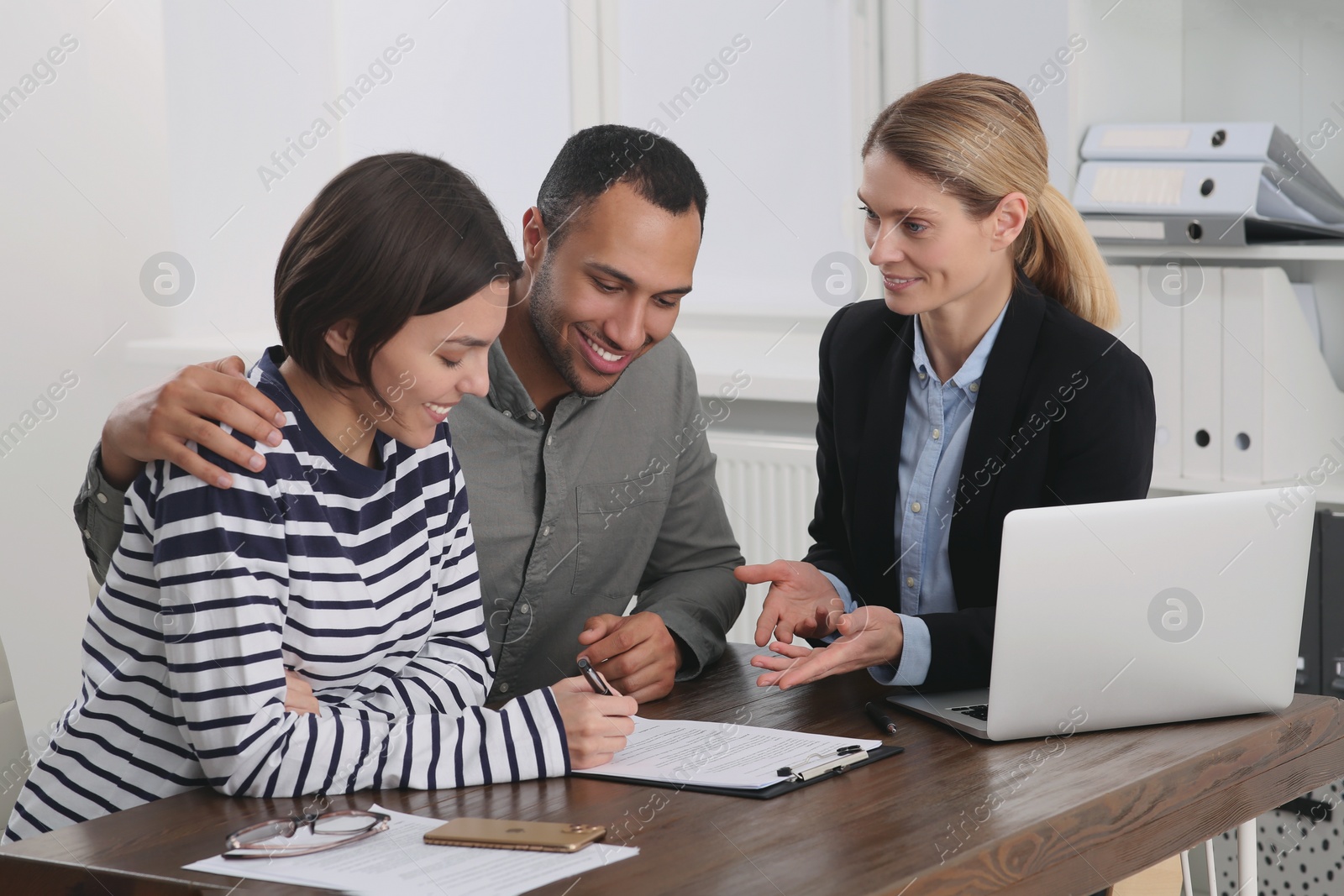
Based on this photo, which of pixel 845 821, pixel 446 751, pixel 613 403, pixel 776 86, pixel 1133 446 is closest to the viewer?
pixel 845 821

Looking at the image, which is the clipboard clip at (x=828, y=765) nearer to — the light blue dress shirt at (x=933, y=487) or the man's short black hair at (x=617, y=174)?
Result: the light blue dress shirt at (x=933, y=487)

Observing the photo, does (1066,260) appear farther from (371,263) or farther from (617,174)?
(371,263)

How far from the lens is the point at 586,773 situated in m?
1.23

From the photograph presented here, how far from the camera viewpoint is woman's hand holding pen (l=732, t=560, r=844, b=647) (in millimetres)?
1534

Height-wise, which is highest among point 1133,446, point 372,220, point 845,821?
point 372,220

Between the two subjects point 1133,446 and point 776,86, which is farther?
point 776,86

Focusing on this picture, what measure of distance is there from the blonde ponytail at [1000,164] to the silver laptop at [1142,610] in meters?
0.49

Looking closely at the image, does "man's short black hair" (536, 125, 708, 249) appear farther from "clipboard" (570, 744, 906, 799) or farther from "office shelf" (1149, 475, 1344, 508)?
"office shelf" (1149, 475, 1344, 508)

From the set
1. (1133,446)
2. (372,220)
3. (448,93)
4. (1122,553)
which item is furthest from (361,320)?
(448,93)

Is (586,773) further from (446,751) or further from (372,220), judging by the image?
(372,220)

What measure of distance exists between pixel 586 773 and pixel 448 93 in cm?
293

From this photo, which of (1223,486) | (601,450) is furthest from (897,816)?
(1223,486)

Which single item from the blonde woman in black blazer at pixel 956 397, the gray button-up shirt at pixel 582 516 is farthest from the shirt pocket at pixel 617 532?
the blonde woman in black blazer at pixel 956 397

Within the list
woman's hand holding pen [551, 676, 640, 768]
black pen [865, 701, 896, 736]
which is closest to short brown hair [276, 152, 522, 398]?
woman's hand holding pen [551, 676, 640, 768]
